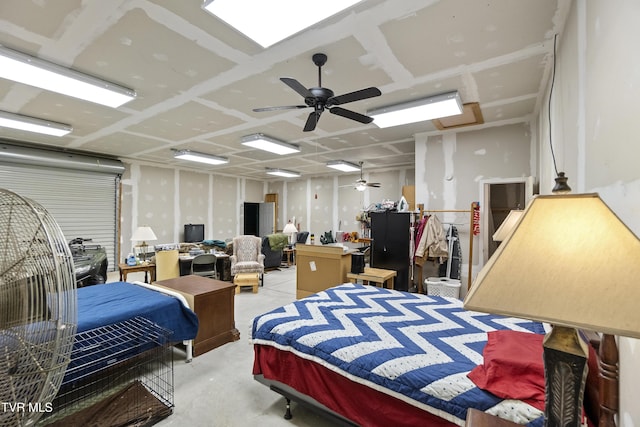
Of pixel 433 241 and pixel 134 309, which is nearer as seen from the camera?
pixel 134 309

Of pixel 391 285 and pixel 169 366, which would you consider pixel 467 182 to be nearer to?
pixel 391 285

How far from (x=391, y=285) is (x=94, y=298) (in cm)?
351

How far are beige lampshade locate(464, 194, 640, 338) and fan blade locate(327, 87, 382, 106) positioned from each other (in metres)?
1.77

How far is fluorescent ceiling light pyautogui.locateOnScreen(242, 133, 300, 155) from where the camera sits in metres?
4.49

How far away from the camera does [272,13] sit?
5.54 ft

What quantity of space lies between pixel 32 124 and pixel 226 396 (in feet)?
14.8

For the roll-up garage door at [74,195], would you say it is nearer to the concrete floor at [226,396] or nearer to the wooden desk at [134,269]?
the wooden desk at [134,269]

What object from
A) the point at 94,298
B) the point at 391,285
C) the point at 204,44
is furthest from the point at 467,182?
the point at 94,298

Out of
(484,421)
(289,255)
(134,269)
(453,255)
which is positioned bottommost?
(289,255)

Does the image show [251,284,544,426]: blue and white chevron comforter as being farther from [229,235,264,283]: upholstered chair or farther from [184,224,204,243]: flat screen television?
[184,224,204,243]: flat screen television

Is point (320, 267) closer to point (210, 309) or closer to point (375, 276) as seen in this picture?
point (375, 276)

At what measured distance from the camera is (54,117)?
3.79 m

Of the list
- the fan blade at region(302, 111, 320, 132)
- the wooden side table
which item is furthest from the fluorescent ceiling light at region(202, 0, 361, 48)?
the wooden side table

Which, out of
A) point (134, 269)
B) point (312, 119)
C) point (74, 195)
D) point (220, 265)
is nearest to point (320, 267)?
point (312, 119)
